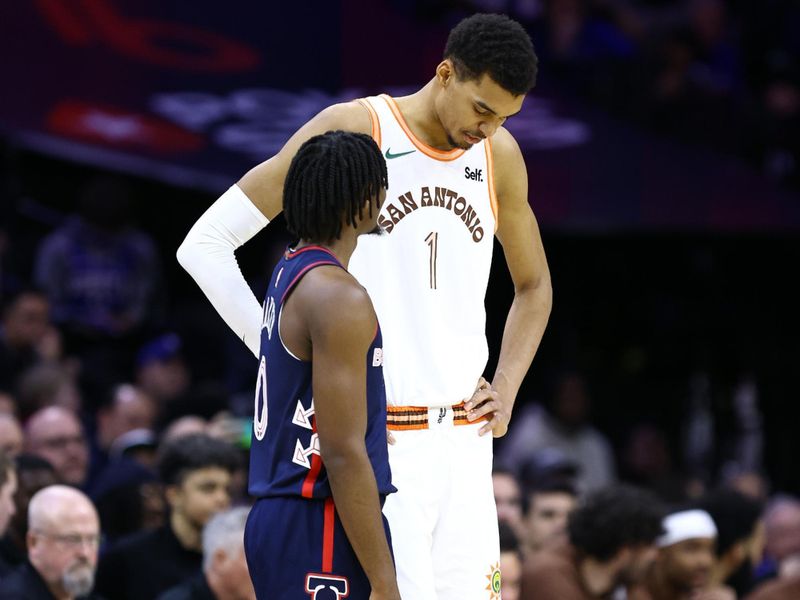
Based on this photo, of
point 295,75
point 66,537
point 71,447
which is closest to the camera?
point 66,537

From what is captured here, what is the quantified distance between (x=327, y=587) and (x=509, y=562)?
302cm

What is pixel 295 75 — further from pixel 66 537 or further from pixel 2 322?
Answer: pixel 66 537

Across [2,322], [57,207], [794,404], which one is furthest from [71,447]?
[794,404]

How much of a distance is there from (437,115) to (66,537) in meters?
2.63

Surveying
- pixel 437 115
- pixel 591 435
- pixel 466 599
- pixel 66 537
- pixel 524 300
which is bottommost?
pixel 466 599

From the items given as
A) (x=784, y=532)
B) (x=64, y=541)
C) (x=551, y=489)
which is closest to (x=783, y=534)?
(x=784, y=532)

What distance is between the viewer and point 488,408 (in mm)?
4293

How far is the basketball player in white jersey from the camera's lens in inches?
163

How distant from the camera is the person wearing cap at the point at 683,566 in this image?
24.0 feet

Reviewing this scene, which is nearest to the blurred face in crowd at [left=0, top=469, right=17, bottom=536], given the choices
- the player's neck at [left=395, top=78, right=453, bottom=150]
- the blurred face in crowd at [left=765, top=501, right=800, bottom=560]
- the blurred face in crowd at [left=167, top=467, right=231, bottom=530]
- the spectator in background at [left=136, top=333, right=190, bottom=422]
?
the blurred face in crowd at [left=167, top=467, right=231, bottom=530]

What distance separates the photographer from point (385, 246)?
167 inches

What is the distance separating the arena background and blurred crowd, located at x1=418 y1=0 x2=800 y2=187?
2cm

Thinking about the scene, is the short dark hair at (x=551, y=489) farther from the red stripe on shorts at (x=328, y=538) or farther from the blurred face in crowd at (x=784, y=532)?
the red stripe on shorts at (x=328, y=538)

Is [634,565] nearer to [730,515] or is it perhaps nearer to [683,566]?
[683,566]
